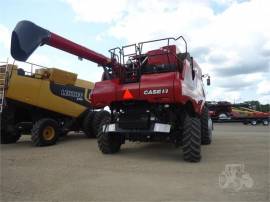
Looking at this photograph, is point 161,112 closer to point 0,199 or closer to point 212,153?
point 212,153

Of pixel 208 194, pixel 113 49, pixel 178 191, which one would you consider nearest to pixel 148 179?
pixel 178 191

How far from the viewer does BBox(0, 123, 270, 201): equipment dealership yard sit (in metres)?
5.01

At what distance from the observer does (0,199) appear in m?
A: 4.84

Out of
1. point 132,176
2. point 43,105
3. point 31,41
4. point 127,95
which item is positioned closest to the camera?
point 132,176

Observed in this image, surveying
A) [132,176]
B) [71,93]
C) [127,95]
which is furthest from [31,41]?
[71,93]

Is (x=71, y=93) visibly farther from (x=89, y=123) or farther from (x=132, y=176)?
(x=132, y=176)

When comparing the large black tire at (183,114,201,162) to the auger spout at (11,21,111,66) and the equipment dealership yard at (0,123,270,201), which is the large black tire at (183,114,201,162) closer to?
the equipment dealership yard at (0,123,270,201)

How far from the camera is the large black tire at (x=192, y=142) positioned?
7719 mm

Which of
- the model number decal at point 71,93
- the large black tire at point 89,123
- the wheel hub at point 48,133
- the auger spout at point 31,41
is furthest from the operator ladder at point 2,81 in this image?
the large black tire at point 89,123

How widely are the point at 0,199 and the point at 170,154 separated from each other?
5.18 metres

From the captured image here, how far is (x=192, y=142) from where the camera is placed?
25.5ft

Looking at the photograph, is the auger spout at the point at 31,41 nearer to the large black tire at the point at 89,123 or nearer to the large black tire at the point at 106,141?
the large black tire at the point at 106,141

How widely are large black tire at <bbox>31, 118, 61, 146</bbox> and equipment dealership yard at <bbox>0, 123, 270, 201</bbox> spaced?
3.55 feet

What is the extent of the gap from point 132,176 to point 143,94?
222 centimetres
